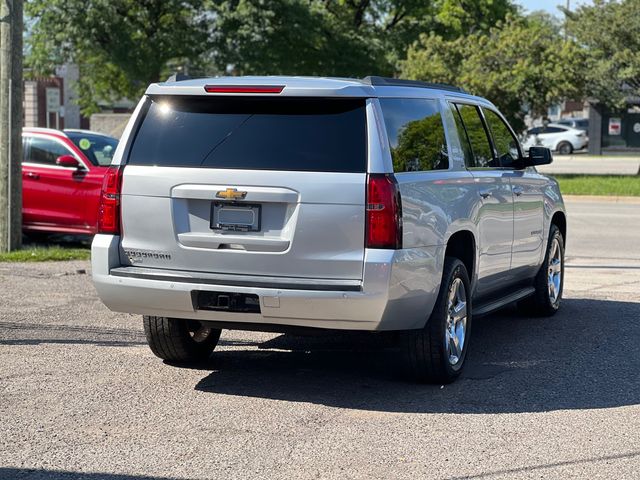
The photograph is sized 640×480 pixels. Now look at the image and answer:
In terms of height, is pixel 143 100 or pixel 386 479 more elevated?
pixel 143 100

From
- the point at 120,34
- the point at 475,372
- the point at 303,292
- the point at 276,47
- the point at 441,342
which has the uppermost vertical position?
the point at 120,34

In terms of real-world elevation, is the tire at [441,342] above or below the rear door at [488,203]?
below

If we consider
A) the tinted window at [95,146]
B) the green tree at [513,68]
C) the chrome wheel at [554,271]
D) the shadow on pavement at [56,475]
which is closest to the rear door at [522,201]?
the chrome wheel at [554,271]

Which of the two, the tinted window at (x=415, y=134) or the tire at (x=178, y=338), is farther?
the tire at (x=178, y=338)

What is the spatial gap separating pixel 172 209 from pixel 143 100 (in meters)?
0.83

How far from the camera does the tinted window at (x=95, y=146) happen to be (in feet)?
51.0

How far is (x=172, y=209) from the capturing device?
678cm

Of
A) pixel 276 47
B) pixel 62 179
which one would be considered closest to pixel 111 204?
pixel 62 179

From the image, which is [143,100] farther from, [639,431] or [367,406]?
[639,431]

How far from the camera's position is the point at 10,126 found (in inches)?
561

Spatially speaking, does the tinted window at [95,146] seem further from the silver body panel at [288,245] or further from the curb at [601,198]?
the curb at [601,198]

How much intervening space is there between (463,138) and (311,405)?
7.82 feet

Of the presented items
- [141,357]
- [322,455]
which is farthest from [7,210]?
[322,455]

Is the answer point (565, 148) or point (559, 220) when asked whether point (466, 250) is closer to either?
point (559, 220)
